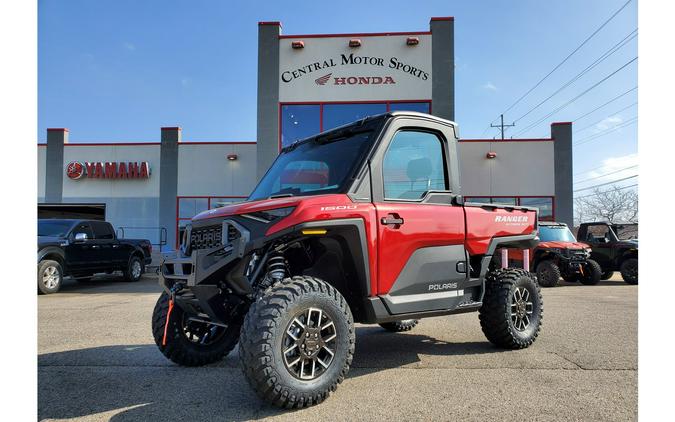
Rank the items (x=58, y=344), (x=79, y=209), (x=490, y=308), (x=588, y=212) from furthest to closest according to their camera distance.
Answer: (x=588, y=212), (x=79, y=209), (x=58, y=344), (x=490, y=308)

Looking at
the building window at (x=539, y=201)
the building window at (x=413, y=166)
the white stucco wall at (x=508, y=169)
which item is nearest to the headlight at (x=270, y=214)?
the building window at (x=413, y=166)

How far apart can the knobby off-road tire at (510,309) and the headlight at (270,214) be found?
109 inches

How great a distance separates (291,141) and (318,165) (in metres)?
12.4

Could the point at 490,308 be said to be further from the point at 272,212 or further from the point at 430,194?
the point at 272,212

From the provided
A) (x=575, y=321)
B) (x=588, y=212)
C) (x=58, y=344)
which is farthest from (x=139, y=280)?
(x=588, y=212)

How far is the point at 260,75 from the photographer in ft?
57.8

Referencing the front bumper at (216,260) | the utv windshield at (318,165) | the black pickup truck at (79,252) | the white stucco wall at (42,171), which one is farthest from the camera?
the white stucco wall at (42,171)

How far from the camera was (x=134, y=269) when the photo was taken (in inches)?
612

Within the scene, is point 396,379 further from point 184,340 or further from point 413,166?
point 184,340

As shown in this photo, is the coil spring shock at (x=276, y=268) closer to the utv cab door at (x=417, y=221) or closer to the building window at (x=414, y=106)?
the utv cab door at (x=417, y=221)

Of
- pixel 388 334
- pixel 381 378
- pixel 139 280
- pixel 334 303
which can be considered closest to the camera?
pixel 334 303

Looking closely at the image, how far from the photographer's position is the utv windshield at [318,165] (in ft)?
13.8

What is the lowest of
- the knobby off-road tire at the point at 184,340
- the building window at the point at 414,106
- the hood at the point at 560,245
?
the knobby off-road tire at the point at 184,340

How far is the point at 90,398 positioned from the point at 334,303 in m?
2.18
